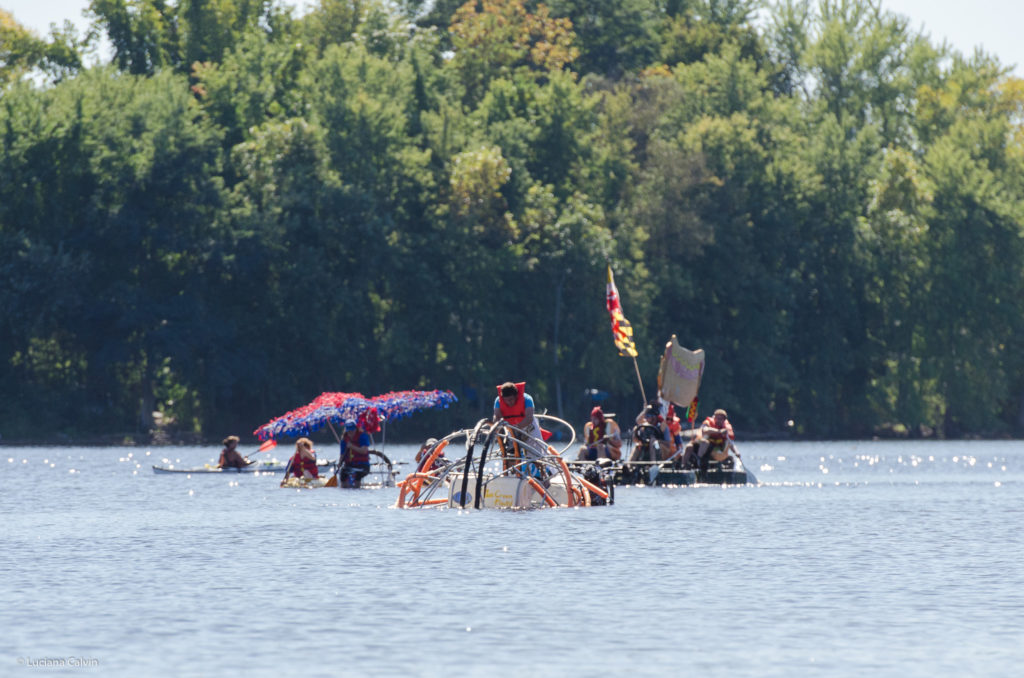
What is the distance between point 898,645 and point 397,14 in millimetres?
121311

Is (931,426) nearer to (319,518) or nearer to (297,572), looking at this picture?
(319,518)

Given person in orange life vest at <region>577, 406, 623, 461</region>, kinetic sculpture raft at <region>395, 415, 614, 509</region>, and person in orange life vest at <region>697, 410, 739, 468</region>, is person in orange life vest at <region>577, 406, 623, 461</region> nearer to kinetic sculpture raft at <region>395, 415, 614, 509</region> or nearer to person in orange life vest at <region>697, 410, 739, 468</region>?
person in orange life vest at <region>697, 410, 739, 468</region>

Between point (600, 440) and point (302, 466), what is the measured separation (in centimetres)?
966

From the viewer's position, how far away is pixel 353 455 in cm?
5528

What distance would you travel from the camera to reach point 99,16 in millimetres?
113938

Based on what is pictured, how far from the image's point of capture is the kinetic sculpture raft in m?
42.4

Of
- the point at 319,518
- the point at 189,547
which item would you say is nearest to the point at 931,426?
the point at 319,518

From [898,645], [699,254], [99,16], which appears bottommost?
[898,645]

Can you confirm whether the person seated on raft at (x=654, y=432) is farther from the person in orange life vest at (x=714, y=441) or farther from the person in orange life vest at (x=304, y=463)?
the person in orange life vest at (x=304, y=463)

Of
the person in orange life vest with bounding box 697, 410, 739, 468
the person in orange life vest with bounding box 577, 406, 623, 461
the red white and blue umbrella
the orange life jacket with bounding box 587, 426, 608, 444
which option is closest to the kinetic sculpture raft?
the person in orange life vest with bounding box 577, 406, 623, 461

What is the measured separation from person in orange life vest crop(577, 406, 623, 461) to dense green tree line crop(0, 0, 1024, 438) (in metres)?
45.9

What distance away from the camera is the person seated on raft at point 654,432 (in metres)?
56.4

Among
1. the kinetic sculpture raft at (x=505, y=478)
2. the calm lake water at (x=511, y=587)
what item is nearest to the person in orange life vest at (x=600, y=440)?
the calm lake water at (x=511, y=587)

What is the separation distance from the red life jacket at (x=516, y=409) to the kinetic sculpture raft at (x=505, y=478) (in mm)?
262
